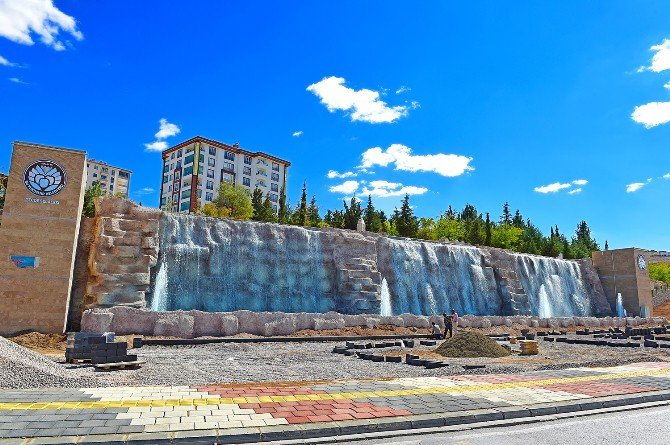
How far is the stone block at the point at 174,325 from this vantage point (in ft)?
69.4

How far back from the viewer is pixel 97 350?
12211mm

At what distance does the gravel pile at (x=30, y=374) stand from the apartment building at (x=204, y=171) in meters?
68.7

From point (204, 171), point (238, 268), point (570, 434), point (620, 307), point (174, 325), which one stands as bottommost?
point (570, 434)

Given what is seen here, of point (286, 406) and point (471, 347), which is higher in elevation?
point (471, 347)

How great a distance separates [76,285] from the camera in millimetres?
23266

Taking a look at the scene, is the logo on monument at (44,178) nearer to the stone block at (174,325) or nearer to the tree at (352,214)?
the stone block at (174,325)

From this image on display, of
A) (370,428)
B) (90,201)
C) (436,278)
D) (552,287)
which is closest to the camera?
(370,428)

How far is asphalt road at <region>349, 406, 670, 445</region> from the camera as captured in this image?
19.6ft

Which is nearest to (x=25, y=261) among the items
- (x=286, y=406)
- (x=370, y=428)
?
(x=286, y=406)

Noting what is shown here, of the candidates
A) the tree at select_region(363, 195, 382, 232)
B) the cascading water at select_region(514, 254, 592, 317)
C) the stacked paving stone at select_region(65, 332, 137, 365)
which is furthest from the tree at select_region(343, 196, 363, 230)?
the stacked paving stone at select_region(65, 332, 137, 365)

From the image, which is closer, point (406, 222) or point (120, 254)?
point (120, 254)

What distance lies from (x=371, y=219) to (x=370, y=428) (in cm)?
6346

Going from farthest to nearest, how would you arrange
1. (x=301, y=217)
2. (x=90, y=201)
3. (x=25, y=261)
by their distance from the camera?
(x=301, y=217)
(x=90, y=201)
(x=25, y=261)

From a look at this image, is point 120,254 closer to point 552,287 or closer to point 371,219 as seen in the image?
point 552,287
